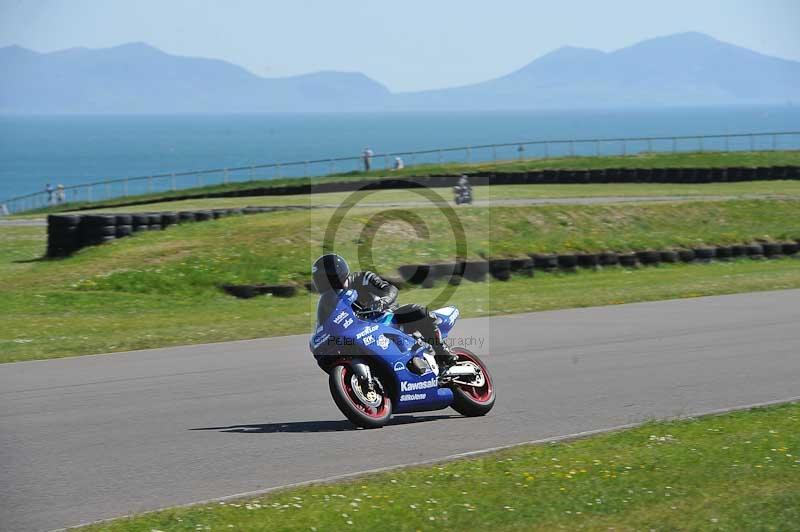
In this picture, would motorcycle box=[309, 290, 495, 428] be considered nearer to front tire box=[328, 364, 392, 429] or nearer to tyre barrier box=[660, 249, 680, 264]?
front tire box=[328, 364, 392, 429]

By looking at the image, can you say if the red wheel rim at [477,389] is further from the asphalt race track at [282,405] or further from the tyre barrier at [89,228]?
the tyre barrier at [89,228]

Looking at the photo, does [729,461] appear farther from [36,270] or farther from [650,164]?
[650,164]

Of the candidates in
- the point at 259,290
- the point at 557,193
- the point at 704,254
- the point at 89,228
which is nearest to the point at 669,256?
the point at 704,254

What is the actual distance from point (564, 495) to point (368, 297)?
119 inches

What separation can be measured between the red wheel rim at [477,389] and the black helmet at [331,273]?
1553 mm

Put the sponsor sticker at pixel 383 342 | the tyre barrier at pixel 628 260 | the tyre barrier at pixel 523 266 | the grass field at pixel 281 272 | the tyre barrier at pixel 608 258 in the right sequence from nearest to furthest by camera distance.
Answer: the sponsor sticker at pixel 383 342 → the grass field at pixel 281 272 → the tyre barrier at pixel 523 266 → the tyre barrier at pixel 608 258 → the tyre barrier at pixel 628 260

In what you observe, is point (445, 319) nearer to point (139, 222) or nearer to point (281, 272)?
point (281, 272)

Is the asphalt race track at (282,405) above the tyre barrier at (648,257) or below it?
above

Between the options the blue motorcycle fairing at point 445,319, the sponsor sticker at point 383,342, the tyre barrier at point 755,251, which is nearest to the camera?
the sponsor sticker at point 383,342

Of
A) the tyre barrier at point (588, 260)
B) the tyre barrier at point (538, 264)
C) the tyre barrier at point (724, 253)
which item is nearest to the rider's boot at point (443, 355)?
the tyre barrier at point (538, 264)

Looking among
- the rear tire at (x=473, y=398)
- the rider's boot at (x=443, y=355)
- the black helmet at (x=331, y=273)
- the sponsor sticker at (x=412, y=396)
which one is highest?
the black helmet at (x=331, y=273)

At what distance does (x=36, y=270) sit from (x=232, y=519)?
17108 mm

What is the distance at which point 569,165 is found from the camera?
4847 centimetres

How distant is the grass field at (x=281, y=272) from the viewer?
16641mm
